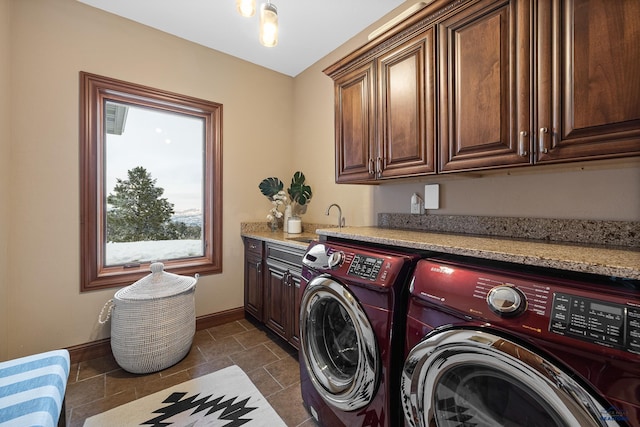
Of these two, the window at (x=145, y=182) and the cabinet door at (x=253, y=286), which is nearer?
the window at (x=145, y=182)

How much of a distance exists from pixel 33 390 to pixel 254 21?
267 cm

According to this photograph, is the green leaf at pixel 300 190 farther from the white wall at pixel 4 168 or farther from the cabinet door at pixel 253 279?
the white wall at pixel 4 168

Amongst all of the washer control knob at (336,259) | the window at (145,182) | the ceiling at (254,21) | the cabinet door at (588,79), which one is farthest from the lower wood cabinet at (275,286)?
the ceiling at (254,21)

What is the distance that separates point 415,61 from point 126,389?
2743mm

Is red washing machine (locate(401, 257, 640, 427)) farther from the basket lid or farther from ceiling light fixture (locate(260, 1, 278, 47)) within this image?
the basket lid

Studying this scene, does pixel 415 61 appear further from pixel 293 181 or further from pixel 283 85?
pixel 283 85

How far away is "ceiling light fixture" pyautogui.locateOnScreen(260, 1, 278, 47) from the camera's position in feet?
5.27

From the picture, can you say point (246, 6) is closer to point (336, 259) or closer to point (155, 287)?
point (336, 259)

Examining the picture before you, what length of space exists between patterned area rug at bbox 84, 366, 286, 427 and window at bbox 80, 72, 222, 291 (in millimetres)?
1037

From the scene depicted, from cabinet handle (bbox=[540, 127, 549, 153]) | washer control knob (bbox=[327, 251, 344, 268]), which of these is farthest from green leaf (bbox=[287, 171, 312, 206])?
cabinet handle (bbox=[540, 127, 549, 153])

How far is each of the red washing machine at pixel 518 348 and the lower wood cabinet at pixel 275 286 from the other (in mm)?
1156

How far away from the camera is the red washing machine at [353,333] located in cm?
113

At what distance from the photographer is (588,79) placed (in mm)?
990

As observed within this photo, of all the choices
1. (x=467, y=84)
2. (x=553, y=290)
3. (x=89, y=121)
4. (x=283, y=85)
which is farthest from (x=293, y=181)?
(x=553, y=290)
